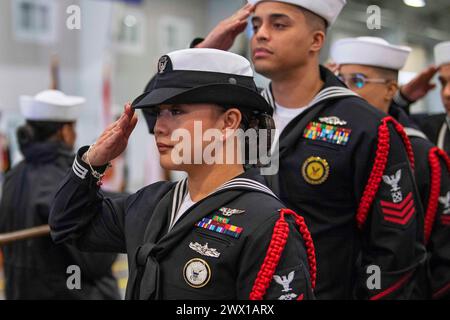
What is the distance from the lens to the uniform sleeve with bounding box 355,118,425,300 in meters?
1.84

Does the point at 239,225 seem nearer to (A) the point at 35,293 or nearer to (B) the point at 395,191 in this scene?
(B) the point at 395,191

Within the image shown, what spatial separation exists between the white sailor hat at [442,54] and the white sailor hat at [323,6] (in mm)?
770

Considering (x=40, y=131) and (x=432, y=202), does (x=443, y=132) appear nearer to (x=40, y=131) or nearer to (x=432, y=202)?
(x=432, y=202)

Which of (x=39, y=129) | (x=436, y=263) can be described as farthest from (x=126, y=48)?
(x=436, y=263)

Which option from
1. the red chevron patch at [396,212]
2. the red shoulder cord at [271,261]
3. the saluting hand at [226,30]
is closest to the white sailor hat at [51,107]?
the saluting hand at [226,30]

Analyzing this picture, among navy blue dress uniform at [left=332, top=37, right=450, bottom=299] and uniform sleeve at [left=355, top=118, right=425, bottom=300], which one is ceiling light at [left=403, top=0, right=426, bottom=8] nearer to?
navy blue dress uniform at [left=332, top=37, right=450, bottom=299]

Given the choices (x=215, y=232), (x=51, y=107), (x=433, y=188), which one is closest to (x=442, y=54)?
(x=433, y=188)

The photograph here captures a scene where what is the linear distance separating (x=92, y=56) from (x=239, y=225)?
652 cm

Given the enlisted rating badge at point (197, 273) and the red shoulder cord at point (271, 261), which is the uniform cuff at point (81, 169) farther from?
the red shoulder cord at point (271, 261)

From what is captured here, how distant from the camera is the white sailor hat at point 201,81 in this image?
1.30 metres

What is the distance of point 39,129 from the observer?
287 cm

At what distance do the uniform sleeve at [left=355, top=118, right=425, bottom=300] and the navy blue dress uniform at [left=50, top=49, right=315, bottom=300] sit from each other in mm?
551

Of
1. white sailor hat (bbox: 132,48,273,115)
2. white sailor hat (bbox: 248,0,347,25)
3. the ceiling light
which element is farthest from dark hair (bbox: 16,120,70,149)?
the ceiling light

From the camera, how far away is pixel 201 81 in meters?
1.33
